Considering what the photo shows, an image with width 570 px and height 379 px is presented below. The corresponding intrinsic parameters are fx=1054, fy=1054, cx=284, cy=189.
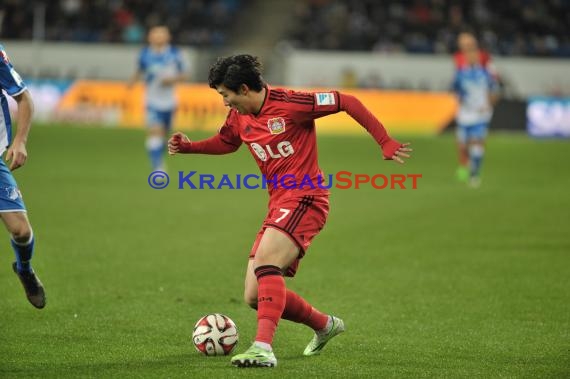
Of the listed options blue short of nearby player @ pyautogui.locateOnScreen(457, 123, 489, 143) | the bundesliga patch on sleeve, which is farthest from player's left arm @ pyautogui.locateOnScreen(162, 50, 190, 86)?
the bundesliga patch on sleeve

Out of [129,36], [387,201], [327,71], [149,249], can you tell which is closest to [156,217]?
[149,249]

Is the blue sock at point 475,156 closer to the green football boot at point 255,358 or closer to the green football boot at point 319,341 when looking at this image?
the green football boot at point 319,341

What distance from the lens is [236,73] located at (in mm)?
6531

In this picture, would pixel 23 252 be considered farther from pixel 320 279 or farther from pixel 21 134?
pixel 320 279

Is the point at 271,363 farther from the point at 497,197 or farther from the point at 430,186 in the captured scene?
the point at 430,186

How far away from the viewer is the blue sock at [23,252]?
24.3 feet

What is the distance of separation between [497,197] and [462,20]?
18.6 metres

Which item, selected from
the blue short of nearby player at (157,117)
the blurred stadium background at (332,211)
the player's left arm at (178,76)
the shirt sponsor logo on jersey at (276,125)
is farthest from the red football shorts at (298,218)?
the blue short of nearby player at (157,117)

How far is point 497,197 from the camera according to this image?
17453 mm

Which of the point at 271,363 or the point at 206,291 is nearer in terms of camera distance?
the point at 271,363

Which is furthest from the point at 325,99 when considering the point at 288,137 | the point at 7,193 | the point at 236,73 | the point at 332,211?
the point at 332,211

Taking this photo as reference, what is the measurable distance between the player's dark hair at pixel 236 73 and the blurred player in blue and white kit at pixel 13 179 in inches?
57.5

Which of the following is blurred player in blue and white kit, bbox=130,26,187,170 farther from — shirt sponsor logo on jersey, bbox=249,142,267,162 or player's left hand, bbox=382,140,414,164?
player's left hand, bbox=382,140,414,164

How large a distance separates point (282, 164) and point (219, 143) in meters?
0.63
